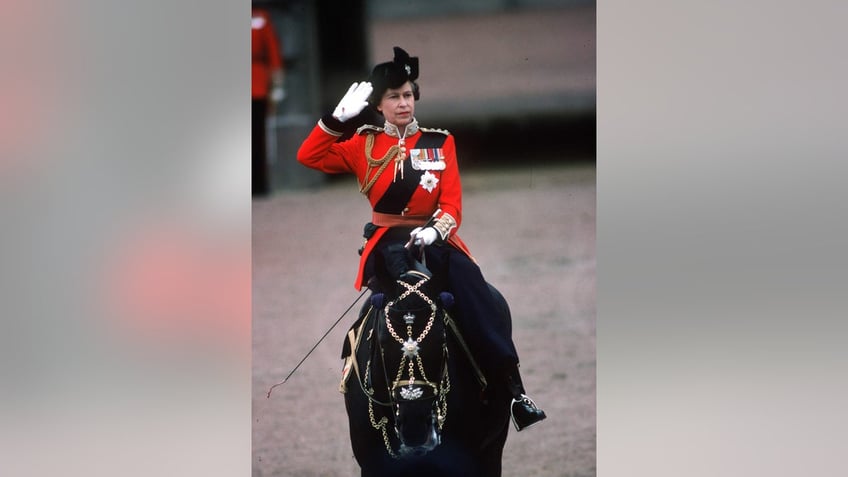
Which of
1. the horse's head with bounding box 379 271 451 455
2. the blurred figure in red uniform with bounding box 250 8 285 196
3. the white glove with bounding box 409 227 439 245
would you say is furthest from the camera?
the blurred figure in red uniform with bounding box 250 8 285 196

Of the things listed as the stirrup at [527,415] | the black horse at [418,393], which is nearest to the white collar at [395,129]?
the black horse at [418,393]

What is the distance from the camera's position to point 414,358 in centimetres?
349

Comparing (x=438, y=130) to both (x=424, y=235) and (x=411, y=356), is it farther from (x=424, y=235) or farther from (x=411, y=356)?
(x=411, y=356)

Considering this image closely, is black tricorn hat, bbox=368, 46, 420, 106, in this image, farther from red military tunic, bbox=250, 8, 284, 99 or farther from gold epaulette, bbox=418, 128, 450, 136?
red military tunic, bbox=250, 8, 284, 99

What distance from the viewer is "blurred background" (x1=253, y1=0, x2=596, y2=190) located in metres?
4.23

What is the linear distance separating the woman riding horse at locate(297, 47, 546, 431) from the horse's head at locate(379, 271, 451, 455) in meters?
0.47

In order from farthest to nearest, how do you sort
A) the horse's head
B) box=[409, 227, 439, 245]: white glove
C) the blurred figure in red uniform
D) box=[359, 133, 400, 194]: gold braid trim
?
the blurred figure in red uniform
box=[359, 133, 400, 194]: gold braid trim
box=[409, 227, 439, 245]: white glove
the horse's head
